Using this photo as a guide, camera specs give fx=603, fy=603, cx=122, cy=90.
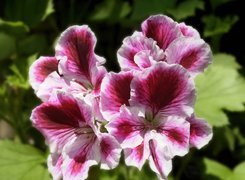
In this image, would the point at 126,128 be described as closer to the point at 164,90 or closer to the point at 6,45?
the point at 164,90

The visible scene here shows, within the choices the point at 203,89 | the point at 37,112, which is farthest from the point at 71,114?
the point at 203,89

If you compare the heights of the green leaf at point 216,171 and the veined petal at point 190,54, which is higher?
the veined petal at point 190,54

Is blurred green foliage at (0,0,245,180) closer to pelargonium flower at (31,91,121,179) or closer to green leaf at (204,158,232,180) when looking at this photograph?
green leaf at (204,158,232,180)

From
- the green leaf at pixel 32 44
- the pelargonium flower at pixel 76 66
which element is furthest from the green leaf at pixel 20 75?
the pelargonium flower at pixel 76 66

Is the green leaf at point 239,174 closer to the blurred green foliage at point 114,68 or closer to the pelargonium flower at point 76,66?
the blurred green foliage at point 114,68

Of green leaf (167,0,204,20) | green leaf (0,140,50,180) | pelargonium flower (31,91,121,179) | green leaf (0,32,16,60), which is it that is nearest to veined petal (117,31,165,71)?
pelargonium flower (31,91,121,179)

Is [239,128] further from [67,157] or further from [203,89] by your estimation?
[67,157]
